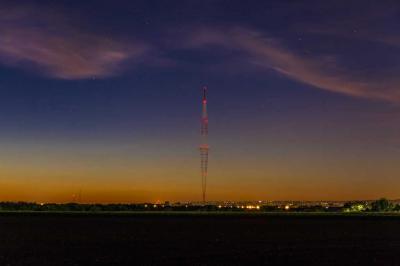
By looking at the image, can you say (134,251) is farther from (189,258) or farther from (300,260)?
(300,260)

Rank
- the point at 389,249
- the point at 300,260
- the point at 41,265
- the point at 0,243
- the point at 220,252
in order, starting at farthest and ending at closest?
the point at 0,243 → the point at 389,249 → the point at 220,252 → the point at 300,260 → the point at 41,265

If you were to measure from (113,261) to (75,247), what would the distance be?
25.5 meters

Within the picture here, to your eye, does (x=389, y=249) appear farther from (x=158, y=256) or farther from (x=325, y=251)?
(x=158, y=256)

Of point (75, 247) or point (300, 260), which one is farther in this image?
point (75, 247)

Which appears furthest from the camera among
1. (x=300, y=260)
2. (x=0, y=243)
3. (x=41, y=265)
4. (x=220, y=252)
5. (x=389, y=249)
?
(x=0, y=243)

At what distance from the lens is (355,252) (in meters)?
90.0

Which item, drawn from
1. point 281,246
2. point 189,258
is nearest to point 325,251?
point 281,246

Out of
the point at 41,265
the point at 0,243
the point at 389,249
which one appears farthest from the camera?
the point at 0,243

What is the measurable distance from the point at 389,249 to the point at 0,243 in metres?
60.4

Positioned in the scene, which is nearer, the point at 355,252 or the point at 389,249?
the point at 355,252

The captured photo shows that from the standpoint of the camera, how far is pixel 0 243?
358ft

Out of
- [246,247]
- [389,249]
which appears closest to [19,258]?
[246,247]

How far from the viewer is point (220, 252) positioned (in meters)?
86.1

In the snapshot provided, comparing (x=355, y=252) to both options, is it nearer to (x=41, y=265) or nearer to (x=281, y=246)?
(x=281, y=246)
